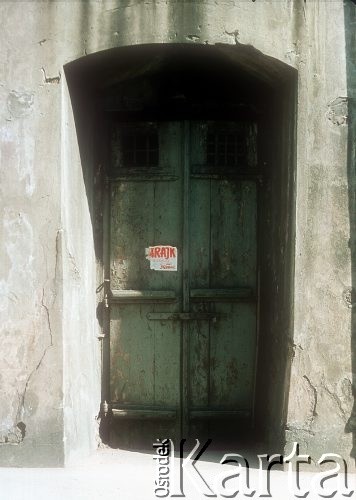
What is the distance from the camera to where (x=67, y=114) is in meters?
4.20

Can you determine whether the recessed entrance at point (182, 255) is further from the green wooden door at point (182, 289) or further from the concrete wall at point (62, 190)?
the concrete wall at point (62, 190)

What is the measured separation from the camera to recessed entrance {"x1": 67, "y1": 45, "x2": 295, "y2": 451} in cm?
482

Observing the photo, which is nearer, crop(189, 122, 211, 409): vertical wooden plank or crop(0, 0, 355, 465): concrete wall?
crop(0, 0, 355, 465): concrete wall

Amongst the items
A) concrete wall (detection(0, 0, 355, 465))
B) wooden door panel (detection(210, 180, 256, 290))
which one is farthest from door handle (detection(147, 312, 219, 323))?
concrete wall (detection(0, 0, 355, 465))

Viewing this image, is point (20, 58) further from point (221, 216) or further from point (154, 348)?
point (154, 348)

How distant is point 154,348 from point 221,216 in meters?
1.16

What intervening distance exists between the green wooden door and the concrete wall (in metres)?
0.80

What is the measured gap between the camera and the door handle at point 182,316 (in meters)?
4.79

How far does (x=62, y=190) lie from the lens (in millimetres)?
4105

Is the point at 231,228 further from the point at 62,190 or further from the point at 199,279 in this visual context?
the point at 62,190

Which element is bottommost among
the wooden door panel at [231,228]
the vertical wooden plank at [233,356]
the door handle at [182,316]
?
the vertical wooden plank at [233,356]

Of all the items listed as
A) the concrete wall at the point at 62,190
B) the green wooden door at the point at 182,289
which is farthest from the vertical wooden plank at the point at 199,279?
the concrete wall at the point at 62,190

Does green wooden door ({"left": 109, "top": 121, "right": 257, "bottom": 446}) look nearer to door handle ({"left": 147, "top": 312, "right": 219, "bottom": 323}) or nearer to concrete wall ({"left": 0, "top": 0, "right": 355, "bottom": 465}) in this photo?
door handle ({"left": 147, "top": 312, "right": 219, "bottom": 323})

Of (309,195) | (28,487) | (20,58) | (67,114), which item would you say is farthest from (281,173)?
(28,487)
